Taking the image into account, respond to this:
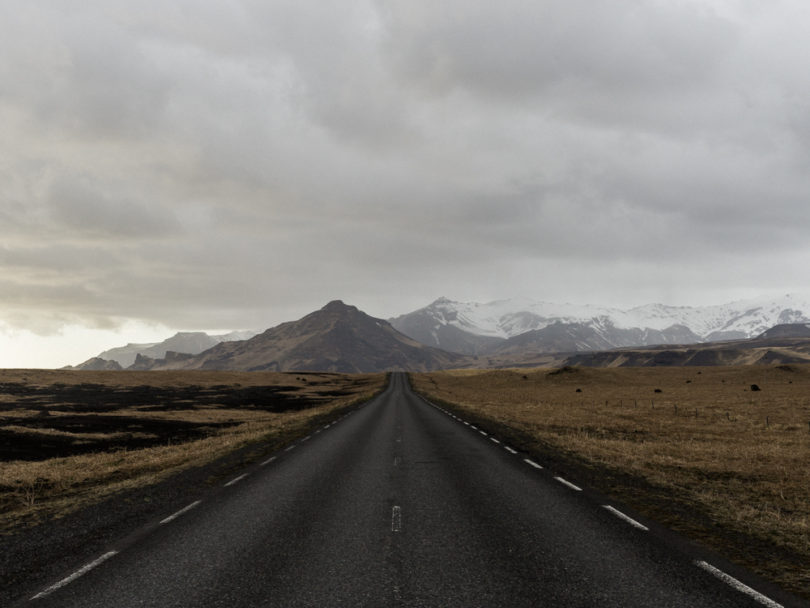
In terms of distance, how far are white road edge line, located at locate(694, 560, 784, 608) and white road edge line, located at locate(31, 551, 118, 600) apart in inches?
352

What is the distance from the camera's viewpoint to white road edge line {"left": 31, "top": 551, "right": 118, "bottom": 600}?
6.49 metres

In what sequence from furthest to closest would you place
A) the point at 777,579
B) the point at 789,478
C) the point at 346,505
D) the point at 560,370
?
the point at 560,370 < the point at 789,478 < the point at 346,505 < the point at 777,579

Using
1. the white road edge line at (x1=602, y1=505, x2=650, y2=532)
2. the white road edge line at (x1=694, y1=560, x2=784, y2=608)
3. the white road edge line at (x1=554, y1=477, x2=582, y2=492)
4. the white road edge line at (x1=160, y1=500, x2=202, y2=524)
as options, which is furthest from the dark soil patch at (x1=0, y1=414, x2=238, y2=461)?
the white road edge line at (x1=694, y1=560, x2=784, y2=608)

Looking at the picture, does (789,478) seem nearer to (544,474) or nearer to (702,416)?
(544,474)

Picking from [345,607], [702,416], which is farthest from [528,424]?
[345,607]

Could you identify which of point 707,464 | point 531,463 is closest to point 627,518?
point 531,463

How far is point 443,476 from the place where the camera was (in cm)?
1380

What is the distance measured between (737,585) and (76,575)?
9.09 metres

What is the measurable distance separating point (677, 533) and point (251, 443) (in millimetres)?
18508

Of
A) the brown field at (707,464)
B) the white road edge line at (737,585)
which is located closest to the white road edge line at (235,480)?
the brown field at (707,464)

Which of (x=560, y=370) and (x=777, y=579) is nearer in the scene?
(x=777, y=579)

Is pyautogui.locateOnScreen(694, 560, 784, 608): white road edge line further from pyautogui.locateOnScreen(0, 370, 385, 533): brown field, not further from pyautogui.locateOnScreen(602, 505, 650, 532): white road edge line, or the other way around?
pyautogui.locateOnScreen(0, 370, 385, 533): brown field

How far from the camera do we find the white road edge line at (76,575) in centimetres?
649

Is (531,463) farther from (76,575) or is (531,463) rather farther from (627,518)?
(76,575)
